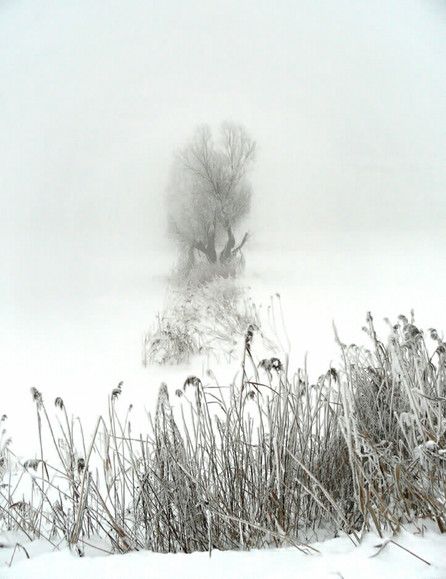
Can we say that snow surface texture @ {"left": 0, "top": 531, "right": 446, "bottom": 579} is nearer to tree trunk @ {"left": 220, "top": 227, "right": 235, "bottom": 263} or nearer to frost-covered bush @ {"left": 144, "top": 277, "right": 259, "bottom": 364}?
frost-covered bush @ {"left": 144, "top": 277, "right": 259, "bottom": 364}

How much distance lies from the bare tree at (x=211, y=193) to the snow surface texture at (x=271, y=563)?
116 inches

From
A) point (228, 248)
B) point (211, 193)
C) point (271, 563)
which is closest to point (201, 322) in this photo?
point (228, 248)

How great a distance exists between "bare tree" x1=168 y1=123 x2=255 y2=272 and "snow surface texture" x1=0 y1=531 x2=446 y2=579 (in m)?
2.96

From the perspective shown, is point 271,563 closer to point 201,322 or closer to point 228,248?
point 201,322

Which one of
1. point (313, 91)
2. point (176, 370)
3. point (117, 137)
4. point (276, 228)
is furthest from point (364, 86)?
point (176, 370)

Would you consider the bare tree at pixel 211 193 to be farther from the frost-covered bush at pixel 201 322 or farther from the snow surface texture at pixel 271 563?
the snow surface texture at pixel 271 563

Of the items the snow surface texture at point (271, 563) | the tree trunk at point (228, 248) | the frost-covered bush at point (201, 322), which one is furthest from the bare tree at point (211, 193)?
the snow surface texture at point (271, 563)

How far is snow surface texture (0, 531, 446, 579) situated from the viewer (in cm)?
61

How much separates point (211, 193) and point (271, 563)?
3.23 m

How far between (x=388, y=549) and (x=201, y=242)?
124 inches

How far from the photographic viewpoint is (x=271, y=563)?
68cm

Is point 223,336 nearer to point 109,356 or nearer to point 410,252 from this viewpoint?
point 109,356

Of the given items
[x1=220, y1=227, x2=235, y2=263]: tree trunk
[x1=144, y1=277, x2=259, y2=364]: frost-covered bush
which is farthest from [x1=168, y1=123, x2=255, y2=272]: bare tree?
[x1=144, y1=277, x2=259, y2=364]: frost-covered bush

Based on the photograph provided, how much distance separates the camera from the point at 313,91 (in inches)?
146
